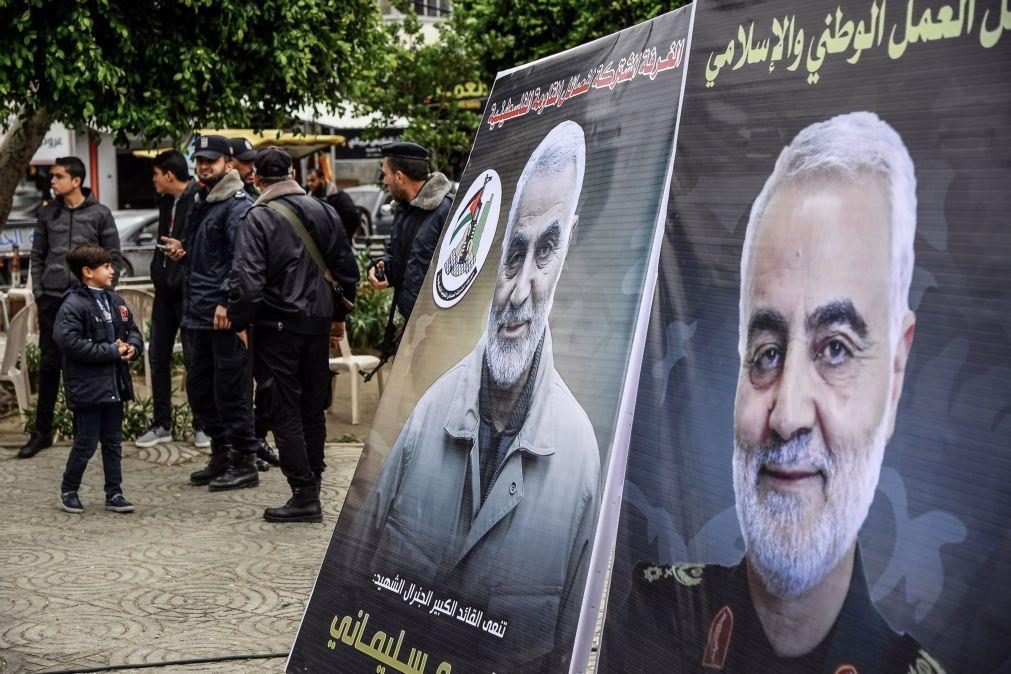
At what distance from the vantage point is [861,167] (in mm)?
2494

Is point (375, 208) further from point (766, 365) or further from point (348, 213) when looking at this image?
point (766, 365)

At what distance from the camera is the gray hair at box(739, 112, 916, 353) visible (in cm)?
237

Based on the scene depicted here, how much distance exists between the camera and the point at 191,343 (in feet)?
26.0

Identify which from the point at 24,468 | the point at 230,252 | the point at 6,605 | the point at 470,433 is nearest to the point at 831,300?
the point at 470,433

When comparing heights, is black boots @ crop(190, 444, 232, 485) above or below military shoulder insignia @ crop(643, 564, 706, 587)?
below

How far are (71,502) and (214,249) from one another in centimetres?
170

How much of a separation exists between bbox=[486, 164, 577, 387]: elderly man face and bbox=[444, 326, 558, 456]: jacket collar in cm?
7

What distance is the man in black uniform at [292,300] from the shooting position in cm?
680

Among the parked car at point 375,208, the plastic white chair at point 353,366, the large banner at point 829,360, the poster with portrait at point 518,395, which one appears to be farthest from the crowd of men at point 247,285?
the parked car at point 375,208

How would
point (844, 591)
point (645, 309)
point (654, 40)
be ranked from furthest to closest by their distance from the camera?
1. point (654, 40)
2. point (645, 309)
3. point (844, 591)

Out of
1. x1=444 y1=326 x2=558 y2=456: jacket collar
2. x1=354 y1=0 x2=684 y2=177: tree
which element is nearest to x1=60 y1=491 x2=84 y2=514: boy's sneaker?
x1=444 y1=326 x2=558 y2=456: jacket collar

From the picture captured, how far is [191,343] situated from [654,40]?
527 centimetres

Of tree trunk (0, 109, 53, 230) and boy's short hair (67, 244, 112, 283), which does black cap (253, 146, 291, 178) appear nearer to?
boy's short hair (67, 244, 112, 283)

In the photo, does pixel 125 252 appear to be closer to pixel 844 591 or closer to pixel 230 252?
pixel 230 252
